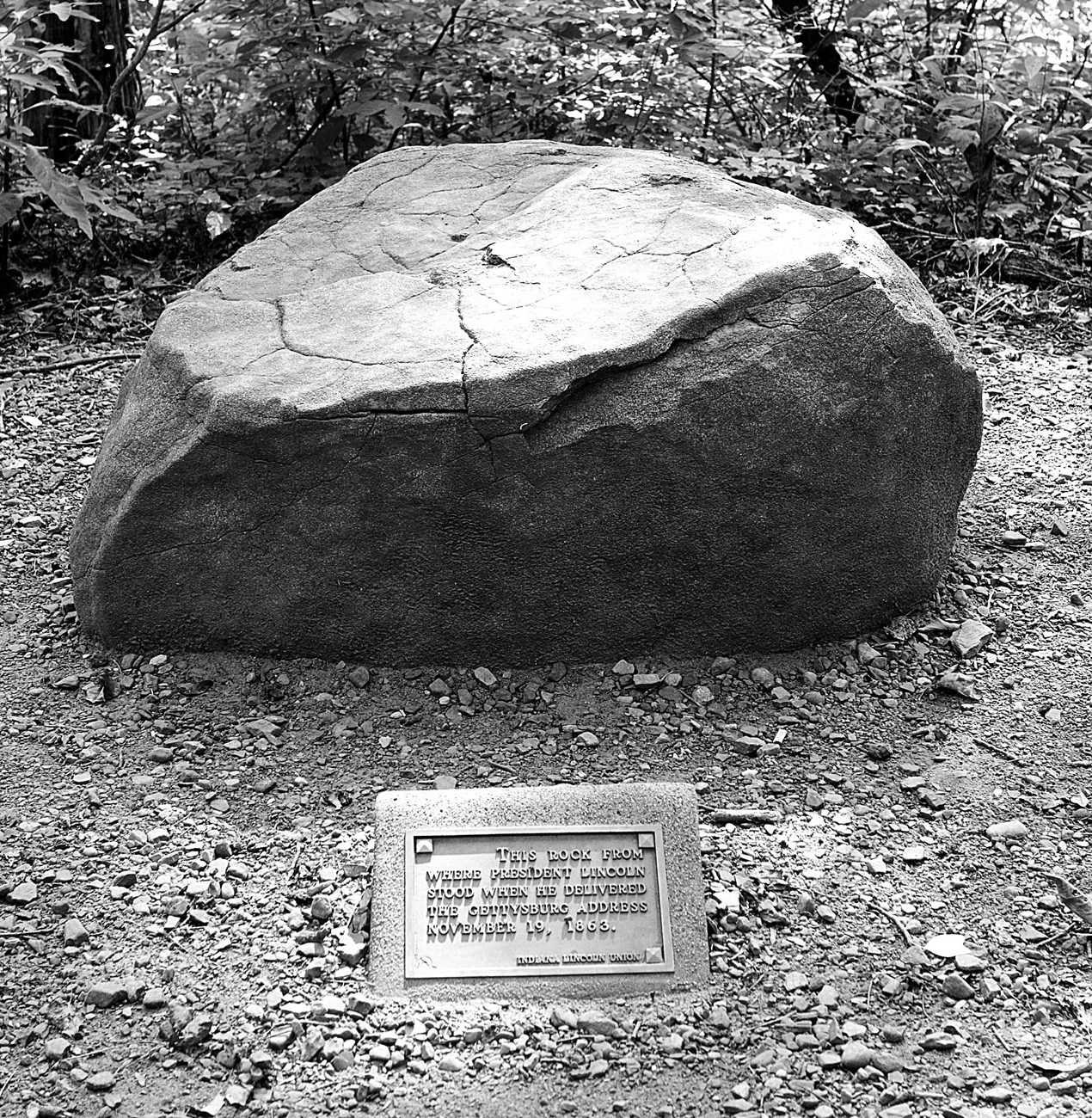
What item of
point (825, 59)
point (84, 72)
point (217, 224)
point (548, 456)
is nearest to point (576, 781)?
point (548, 456)

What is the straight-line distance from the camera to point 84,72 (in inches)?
192

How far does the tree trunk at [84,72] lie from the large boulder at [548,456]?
8.07 feet

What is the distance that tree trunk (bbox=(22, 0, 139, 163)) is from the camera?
4.94 m

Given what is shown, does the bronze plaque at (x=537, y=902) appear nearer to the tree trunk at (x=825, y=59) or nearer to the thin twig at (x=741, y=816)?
the thin twig at (x=741, y=816)

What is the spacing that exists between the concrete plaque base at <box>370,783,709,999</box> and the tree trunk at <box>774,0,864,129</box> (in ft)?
13.5

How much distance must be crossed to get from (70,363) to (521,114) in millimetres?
2091

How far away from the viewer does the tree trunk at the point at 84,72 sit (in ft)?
16.2

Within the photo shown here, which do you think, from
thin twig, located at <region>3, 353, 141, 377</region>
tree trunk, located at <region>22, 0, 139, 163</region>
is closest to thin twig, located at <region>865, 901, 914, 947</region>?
thin twig, located at <region>3, 353, 141, 377</region>

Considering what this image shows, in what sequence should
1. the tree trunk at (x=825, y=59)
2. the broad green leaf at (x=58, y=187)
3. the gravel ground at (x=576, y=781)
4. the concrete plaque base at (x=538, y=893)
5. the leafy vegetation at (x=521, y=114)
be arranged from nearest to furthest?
1. the gravel ground at (x=576, y=781)
2. the concrete plaque base at (x=538, y=893)
3. the broad green leaf at (x=58, y=187)
4. the leafy vegetation at (x=521, y=114)
5. the tree trunk at (x=825, y=59)

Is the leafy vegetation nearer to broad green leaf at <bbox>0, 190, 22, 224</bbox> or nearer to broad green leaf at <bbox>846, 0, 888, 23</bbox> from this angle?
broad green leaf at <bbox>846, 0, 888, 23</bbox>

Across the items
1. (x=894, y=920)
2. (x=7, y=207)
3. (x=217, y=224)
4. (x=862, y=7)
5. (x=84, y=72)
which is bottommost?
(x=894, y=920)

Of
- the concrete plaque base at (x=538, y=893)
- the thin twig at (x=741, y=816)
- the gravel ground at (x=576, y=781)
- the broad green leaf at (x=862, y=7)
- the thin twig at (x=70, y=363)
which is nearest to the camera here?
the gravel ground at (x=576, y=781)

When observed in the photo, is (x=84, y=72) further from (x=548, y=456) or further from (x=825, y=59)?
(x=548, y=456)

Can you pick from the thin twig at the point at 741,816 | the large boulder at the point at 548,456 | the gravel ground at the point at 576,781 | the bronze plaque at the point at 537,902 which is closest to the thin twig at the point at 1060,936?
the gravel ground at the point at 576,781
